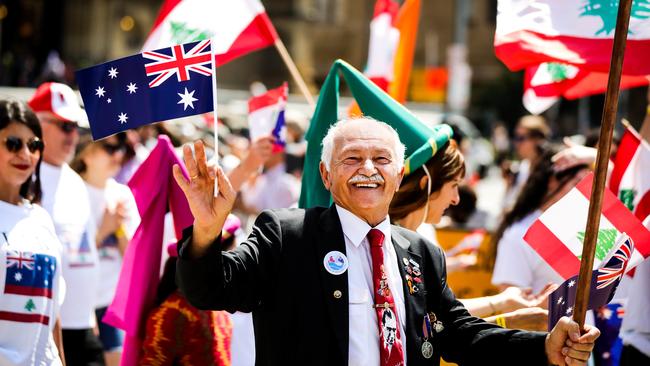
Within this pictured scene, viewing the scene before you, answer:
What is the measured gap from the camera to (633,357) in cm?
482

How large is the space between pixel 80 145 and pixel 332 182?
421 cm

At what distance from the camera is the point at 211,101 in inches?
144

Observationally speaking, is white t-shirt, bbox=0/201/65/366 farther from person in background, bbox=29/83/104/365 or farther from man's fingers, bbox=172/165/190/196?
man's fingers, bbox=172/165/190/196

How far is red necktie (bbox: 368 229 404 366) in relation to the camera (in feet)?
10.7

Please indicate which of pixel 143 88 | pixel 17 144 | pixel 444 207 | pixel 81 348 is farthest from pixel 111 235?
pixel 143 88

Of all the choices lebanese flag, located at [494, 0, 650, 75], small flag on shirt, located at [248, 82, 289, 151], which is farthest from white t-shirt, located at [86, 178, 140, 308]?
lebanese flag, located at [494, 0, 650, 75]

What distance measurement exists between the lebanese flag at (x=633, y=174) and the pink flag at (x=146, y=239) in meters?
2.19

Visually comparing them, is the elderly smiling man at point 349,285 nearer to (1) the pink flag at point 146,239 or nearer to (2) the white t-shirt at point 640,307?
(1) the pink flag at point 146,239

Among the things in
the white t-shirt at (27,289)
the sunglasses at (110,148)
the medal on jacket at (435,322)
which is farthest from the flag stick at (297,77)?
the medal on jacket at (435,322)

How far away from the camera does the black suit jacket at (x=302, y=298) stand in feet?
10.2

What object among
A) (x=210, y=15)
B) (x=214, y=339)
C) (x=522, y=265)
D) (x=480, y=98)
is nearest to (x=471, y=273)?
(x=522, y=265)

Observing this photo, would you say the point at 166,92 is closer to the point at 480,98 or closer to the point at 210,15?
the point at 210,15

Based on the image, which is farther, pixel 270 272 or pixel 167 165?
pixel 167 165

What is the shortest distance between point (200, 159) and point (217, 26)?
3282mm
